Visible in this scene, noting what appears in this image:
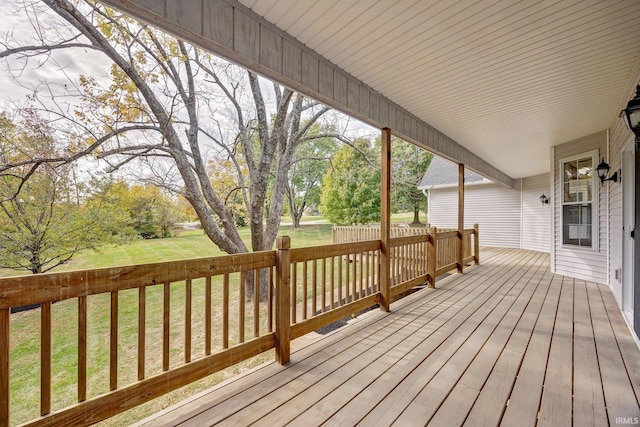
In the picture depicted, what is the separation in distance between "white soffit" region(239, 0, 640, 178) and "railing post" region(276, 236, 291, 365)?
178cm

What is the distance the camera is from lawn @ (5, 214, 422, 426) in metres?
3.54

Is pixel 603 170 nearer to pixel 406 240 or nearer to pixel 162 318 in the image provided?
pixel 406 240

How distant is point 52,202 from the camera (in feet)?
16.2

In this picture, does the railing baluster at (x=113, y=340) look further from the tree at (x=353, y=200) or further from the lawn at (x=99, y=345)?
the tree at (x=353, y=200)

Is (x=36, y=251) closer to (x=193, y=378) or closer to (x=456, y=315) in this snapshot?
(x=193, y=378)

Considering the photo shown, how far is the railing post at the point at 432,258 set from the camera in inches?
195

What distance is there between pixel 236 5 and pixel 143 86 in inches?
176

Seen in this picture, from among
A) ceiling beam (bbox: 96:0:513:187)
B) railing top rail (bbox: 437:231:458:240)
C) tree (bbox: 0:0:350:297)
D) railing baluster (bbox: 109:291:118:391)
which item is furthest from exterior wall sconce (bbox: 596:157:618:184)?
railing baluster (bbox: 109:291:118:391)

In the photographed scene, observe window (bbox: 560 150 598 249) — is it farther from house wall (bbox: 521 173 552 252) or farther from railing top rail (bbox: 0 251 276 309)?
railing top rail (bbox: 0 251 276 309)

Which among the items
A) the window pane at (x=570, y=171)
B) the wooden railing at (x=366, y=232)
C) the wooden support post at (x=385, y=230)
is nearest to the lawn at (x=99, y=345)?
the wooden support post at (x=385, y=230)

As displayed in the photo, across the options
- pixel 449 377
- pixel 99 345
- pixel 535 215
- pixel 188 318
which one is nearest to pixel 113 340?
pixel 188 318

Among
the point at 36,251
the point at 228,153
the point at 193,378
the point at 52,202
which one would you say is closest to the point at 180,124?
the point at 228,153

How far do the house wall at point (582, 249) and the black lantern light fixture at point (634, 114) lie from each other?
3.15m

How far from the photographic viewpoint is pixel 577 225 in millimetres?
5559
